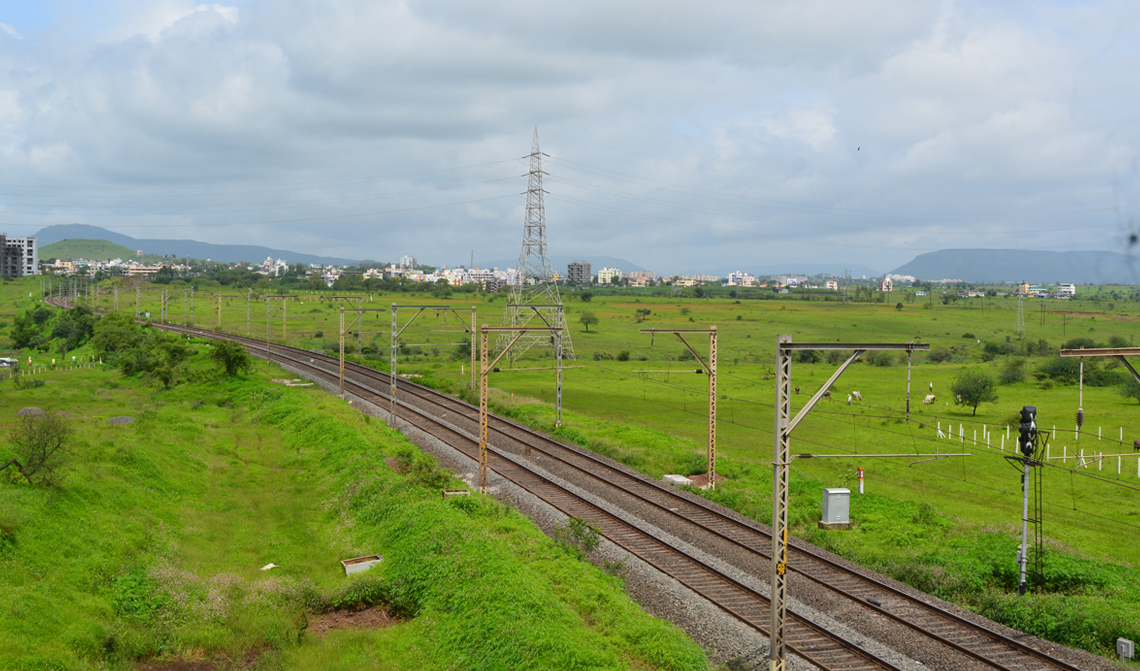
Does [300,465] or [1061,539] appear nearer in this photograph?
[1061,539]

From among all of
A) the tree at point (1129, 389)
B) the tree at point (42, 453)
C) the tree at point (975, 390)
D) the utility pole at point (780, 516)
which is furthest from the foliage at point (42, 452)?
the tree at point (1129, 389)

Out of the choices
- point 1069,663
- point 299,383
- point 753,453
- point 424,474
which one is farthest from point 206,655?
point 299,383

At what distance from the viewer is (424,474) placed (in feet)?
96.9

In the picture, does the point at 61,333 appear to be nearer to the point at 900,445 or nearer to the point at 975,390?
the point at 900,445

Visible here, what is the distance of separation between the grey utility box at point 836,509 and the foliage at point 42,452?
2481 centimetres

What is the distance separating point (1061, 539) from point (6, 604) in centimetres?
3017

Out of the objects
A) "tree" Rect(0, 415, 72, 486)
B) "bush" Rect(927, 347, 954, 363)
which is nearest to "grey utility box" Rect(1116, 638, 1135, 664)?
"tree" Rect(0, 415, 72, 486)

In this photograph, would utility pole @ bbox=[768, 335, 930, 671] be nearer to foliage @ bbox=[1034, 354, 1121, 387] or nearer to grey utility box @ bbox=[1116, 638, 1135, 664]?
grey utility box @ bbox=[1116, 638, 1135, 664]

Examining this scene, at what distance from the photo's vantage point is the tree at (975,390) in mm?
51969

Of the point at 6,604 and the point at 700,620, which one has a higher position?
the point at 6,604

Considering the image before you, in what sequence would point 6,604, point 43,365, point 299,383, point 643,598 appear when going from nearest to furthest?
point 6,604 → point 643,598 → point 299,383 → point 43,365

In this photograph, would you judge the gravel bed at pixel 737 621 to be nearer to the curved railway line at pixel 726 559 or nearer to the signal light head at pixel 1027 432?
the curved railway line at pixel 726 559

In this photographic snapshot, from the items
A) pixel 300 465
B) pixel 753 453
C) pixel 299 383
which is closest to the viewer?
pixel 300 465

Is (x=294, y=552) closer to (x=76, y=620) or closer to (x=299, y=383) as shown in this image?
(x=76, y=620)
